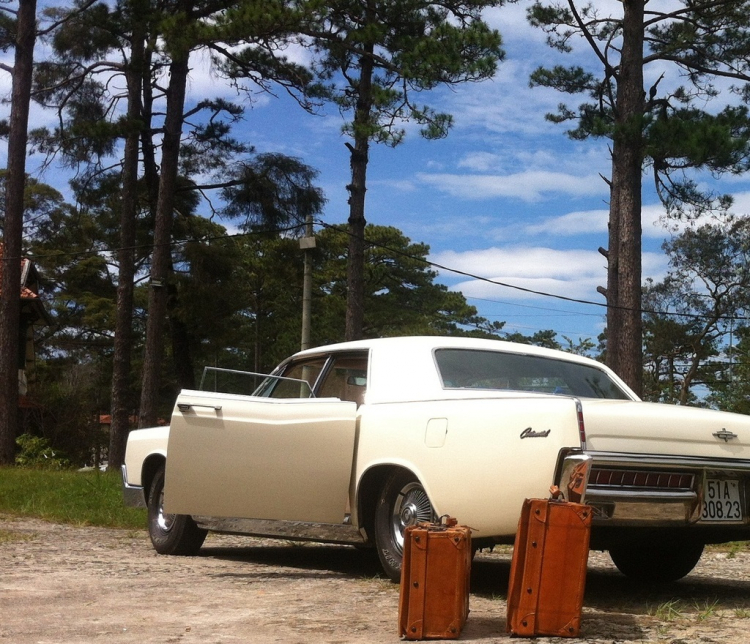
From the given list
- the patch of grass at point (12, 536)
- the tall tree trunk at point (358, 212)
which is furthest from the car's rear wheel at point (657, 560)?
the tall tree trunk at point (358, 212)

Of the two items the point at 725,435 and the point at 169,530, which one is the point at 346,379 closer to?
the point at 169,530

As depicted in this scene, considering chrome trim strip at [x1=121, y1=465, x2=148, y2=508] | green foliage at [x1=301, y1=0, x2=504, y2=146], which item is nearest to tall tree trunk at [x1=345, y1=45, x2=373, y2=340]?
green foliage at [x1=301, y1=0, x2=504, y2=146]

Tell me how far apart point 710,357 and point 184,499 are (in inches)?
2180

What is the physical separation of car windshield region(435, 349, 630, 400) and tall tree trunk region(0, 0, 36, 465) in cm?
1900

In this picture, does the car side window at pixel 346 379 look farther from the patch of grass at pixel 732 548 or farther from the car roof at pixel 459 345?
the patch of grass at pixel 732 548

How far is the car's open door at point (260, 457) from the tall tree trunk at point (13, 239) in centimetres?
1772

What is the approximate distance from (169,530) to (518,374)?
3.14 m

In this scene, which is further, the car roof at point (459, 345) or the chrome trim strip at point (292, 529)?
the car roof at point (459, 345)

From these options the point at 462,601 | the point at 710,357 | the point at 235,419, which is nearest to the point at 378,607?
the point at 462,601

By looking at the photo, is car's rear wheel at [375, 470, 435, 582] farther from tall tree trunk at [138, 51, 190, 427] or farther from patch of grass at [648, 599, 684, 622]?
tall tree trunk at [138, 51, 190, 427]

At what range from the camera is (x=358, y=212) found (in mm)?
23234

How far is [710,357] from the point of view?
59.3 metres

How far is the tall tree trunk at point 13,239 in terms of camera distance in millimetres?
23906

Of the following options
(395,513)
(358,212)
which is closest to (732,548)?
(395,513)
